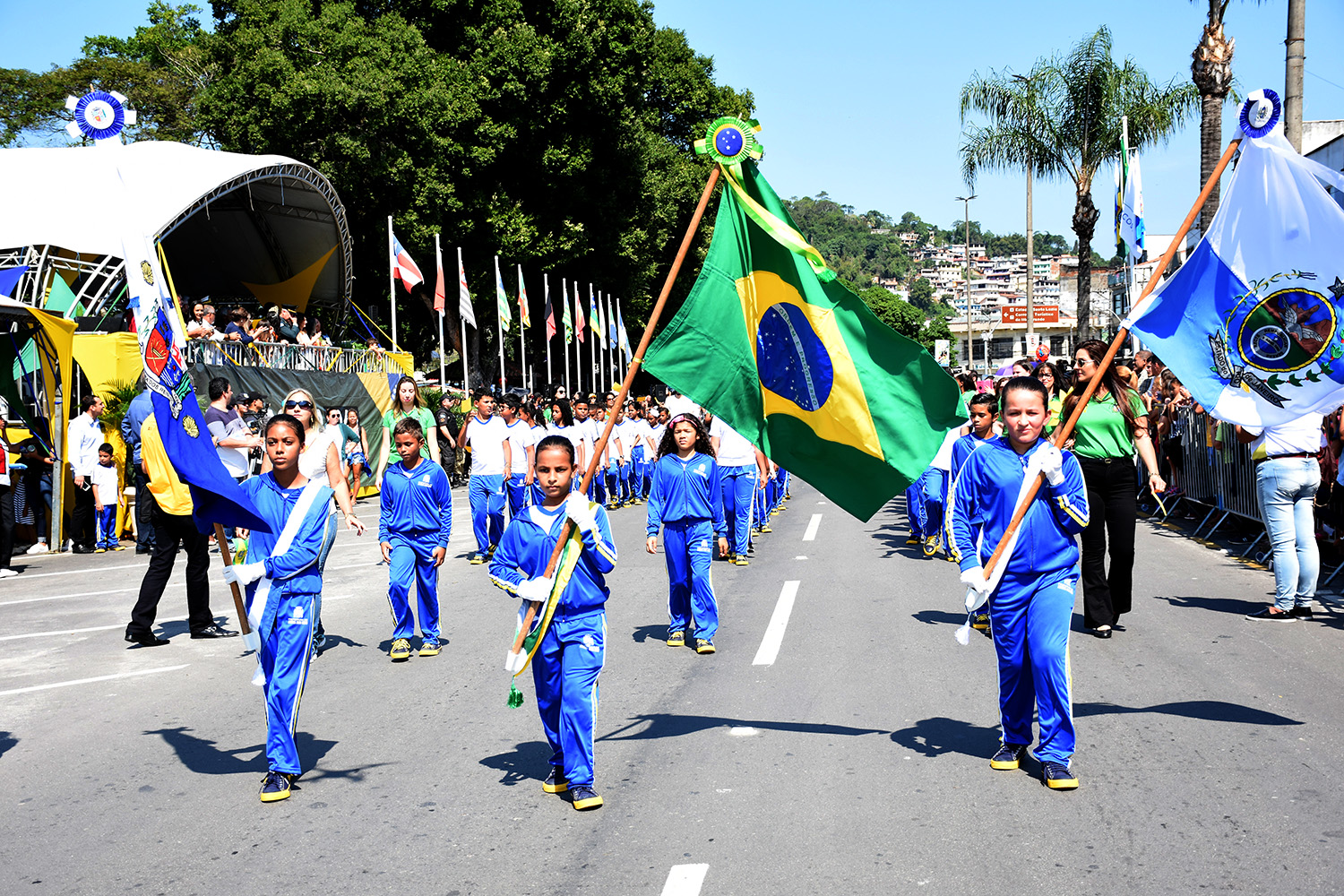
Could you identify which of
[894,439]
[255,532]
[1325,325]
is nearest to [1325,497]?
[1325,325]

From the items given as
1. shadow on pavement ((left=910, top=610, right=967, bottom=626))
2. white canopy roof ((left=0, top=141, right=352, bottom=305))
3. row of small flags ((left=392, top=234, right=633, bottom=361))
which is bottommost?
shadow on pavement ((left=910, top=610, right=967, bottom=626))

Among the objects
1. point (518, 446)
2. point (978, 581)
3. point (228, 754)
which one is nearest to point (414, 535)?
point (228, 754)

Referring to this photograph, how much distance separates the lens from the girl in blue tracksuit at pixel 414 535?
812cm

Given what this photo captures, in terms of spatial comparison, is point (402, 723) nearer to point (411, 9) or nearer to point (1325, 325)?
point (1325, 325)

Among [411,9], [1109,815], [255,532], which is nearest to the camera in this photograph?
[1109,815]

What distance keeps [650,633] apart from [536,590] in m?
3.87

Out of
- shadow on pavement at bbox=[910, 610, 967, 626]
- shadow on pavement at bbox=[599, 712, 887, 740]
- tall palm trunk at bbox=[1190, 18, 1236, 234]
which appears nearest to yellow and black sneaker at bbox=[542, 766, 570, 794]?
shadow on pavement at bbox=[599, 712, 887, 740]

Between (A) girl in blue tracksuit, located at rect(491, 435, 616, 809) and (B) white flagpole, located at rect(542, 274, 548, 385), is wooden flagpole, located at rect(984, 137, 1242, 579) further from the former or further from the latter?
(B) white flagpole, located at rect(542, 274, 548, 385)

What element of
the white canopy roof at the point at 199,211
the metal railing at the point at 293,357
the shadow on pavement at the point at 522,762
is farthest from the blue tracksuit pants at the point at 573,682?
the white canopy roof at the point at 199,211

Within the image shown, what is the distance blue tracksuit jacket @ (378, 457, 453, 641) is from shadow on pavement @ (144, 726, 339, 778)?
200 cm

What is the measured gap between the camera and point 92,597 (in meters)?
11.2

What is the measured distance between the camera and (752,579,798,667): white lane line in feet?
25.1

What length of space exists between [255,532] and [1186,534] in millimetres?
11499

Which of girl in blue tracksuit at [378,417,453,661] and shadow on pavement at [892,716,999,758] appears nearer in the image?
shadow on pavement at [892,716,999,758]
